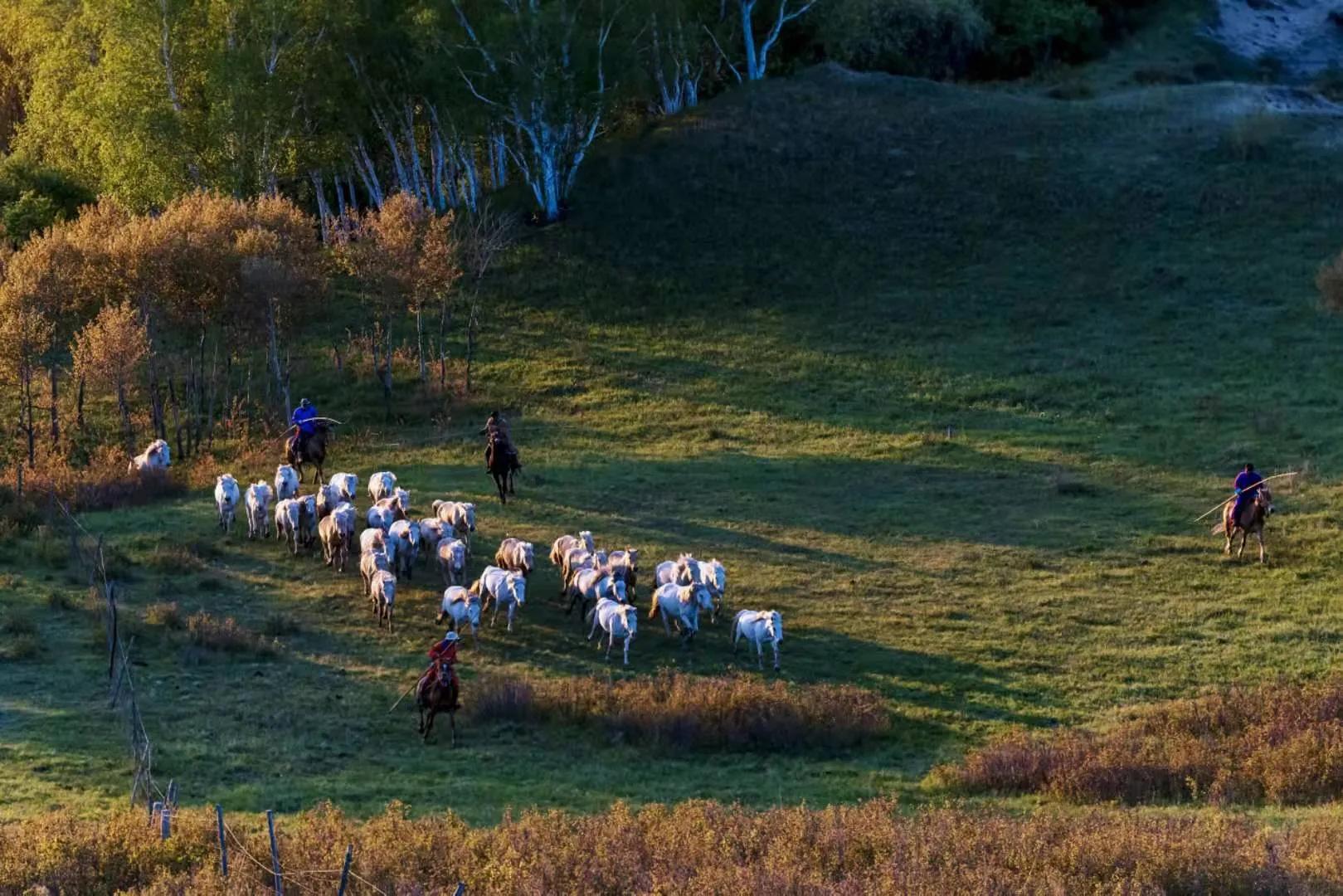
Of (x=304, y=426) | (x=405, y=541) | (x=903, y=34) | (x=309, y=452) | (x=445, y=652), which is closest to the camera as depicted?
(x=445, y=652)

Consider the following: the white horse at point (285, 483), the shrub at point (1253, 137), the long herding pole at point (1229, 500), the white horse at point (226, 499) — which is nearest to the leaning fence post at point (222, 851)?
the white horse at point (226, 499)

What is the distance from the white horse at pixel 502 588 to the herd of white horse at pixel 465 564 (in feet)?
0.07

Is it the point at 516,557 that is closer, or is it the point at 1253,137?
the point at 516,557

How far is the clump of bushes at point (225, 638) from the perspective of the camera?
88.9 feet

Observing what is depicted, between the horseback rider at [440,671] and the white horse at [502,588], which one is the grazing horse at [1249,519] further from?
the horseback rider at [440,671]

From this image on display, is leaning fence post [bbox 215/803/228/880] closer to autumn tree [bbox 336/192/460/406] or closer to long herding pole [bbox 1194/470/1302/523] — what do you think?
long herding pole [bbox 1194/470/1302/523]

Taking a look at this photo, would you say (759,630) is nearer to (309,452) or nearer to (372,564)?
(372,564)

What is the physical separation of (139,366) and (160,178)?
1540 centimetres

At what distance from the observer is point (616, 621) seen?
89.1ft

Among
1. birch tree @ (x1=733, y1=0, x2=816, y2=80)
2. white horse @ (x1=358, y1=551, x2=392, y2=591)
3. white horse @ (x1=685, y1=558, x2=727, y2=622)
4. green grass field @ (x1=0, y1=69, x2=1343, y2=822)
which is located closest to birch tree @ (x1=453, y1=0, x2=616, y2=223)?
green grass field @ (x1=0, y1=69, x2=1343, y2=822)

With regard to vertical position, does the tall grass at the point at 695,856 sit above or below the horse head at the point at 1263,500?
below

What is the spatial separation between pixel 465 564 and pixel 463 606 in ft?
10.5

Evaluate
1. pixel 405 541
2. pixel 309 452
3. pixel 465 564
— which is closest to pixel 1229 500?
pixel 465 564

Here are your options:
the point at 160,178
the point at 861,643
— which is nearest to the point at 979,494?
the point at 861,643
